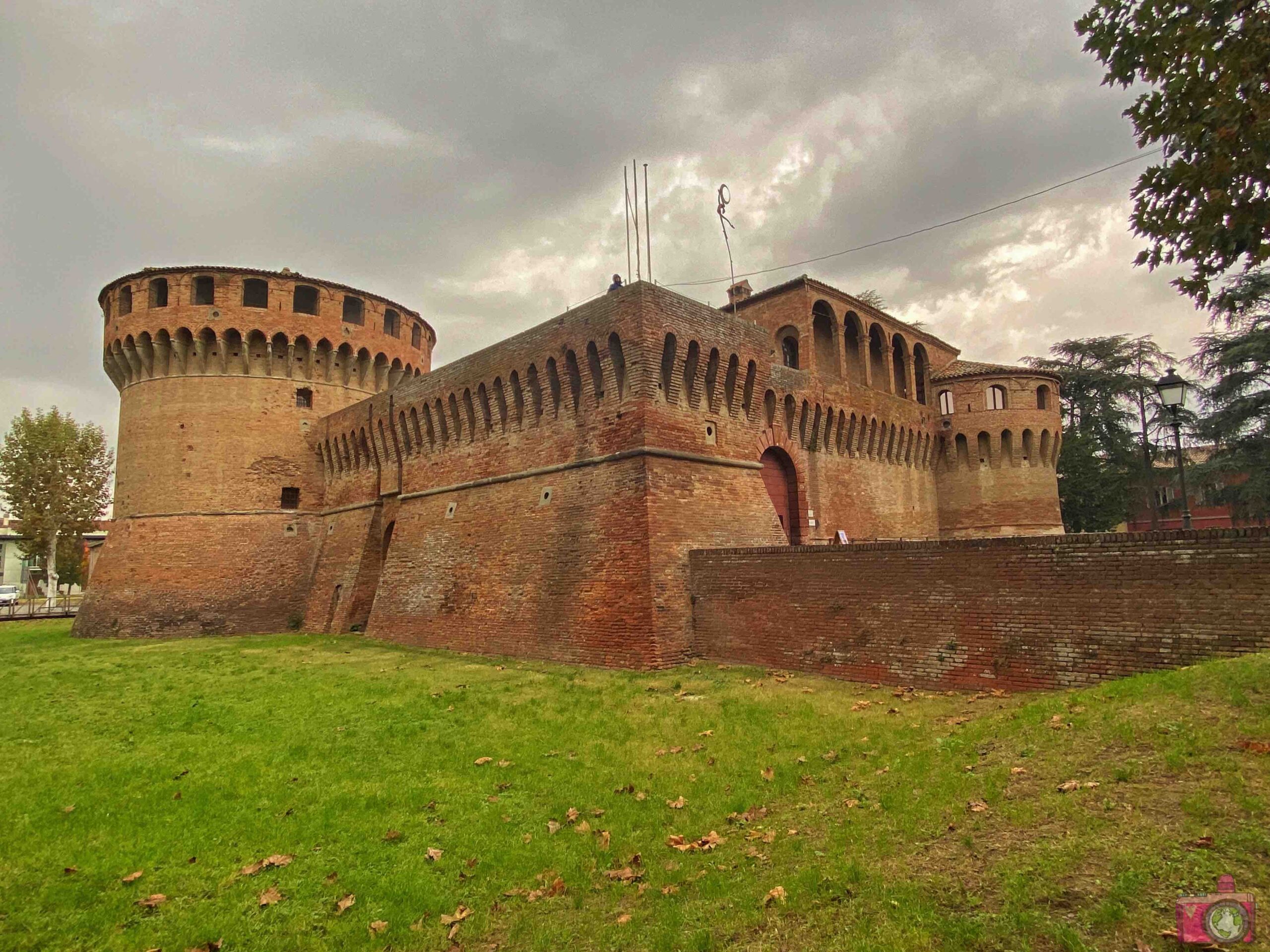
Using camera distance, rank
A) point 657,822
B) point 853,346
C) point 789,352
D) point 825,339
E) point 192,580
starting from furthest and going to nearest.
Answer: point 192,580, point 853,346, point 825,339, point 789,352, point 657,822

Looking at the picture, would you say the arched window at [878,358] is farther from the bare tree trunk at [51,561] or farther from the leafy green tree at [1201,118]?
the bare tree trunk at [51,561]

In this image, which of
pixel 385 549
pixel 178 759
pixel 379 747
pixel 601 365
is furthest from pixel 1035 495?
pixel 178 759

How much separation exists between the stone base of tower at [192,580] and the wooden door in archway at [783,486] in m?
18.9

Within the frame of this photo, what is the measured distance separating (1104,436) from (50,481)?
56.0 m

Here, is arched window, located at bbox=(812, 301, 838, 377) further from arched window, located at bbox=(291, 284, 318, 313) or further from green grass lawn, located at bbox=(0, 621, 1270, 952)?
arched window, located at bbox=(291, 284, 318, 313)

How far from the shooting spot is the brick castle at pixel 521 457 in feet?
50.7

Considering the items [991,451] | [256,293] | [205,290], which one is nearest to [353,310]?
[256,293]

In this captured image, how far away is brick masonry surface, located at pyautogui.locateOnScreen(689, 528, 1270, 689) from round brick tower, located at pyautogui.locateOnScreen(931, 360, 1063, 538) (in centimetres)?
1834

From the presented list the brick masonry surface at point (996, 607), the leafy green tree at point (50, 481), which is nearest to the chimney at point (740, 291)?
the brick masonry surface at point (996, 607)

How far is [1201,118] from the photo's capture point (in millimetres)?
5805

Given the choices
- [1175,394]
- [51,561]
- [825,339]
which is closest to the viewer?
[1175,394]

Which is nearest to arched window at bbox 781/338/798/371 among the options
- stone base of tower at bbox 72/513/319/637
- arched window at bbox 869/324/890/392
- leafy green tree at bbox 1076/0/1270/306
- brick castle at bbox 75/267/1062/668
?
brick castle at bbox 75/267/1062/668

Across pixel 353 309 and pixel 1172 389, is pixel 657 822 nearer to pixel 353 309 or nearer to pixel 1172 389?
pixel 1172 389

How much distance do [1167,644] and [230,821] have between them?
1075 cm
